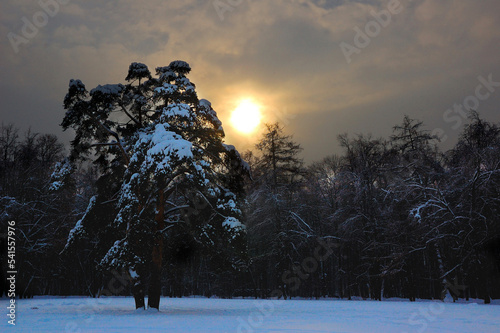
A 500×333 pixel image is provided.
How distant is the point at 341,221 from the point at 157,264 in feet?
67.4

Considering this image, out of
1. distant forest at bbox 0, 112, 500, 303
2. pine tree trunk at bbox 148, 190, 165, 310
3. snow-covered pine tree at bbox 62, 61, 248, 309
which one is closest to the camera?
snow-covered pine tree at bbox 62, 61, 248, 309

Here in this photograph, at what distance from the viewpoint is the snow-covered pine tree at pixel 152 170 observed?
16266mm

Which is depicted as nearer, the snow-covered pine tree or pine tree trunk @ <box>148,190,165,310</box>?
the snow-covered pine tree

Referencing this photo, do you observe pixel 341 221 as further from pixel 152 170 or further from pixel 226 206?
pixel 152 170

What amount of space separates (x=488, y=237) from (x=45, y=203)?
34480 millimetres

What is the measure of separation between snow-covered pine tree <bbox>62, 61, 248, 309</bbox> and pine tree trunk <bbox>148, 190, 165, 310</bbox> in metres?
0.04

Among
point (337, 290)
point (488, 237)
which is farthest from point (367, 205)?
point (337, 290)

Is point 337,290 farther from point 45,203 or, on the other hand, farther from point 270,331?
point 270,331

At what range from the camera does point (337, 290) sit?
1766 inches

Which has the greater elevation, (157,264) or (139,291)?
(157,264)

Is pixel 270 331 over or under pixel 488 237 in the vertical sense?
under

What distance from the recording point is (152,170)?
16031mm

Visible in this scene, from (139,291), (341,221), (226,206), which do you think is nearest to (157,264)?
(139,291)

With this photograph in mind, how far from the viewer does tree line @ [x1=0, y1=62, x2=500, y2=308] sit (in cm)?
1758
